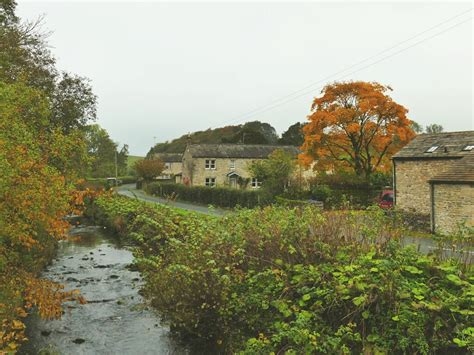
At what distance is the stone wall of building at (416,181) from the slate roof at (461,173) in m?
2.44

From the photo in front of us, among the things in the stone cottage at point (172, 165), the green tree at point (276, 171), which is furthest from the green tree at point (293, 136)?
the green tree at point (276, 171)

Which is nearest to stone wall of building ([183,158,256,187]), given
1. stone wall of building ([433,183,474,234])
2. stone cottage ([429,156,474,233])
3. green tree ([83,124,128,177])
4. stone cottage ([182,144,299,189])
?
stone cottage ([182,144,299,189])

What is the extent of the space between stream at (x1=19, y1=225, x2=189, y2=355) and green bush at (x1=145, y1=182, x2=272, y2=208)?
44.3ft

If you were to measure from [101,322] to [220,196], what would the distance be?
28628mm

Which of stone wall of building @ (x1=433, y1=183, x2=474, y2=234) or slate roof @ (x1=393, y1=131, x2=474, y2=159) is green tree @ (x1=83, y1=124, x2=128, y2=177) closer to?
slate roof @ (x1=393, y1=131, x2=474, y2=159)

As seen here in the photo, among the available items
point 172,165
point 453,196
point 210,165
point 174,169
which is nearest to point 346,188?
point 453,196

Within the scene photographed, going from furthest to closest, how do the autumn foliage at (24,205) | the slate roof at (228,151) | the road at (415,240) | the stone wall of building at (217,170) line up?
1. the slate roof at (228,151)
2. the stone wall of building at (217,170)
3. the road at (415,240)
4. the autumn foliage at (24,205)

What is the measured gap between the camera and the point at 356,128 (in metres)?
35.4

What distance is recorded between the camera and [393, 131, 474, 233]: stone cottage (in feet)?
70.3

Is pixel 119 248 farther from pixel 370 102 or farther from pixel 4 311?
pixel 370 102

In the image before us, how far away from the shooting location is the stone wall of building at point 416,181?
974 inches

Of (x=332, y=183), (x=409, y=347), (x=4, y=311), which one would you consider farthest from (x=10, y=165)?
(x=332, y=183)

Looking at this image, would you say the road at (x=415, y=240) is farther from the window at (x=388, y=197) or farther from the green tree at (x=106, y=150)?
the green tree at (x=106, y=150)

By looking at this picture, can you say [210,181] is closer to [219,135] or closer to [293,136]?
[293,136]
